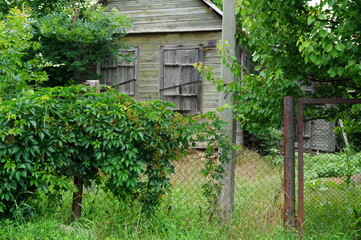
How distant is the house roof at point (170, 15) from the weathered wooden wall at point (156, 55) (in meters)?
0.21

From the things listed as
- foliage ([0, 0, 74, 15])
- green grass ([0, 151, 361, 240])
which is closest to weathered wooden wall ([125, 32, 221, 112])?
foliage ([0, 0, 74, 15])

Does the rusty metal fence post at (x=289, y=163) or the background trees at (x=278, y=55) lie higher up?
the background trees at (x=278, y=55)

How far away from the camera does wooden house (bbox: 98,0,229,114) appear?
13.2 meters

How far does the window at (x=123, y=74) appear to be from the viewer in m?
14.0

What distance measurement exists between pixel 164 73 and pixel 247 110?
849cm

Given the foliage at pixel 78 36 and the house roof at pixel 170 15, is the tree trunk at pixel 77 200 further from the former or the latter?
the house roof at pixel 170 15

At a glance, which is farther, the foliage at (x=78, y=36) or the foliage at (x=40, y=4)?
the foliage at (x=40, y=4)

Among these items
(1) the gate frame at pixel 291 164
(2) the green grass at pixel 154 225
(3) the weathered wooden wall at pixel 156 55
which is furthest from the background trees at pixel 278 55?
(3) the weathered wooden wall at pixel 156 55

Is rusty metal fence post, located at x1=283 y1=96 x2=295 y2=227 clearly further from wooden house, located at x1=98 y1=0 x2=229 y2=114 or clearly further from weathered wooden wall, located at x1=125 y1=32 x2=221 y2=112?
weathered wooden wall, located at x1=125 y1=32 x2=221 y2=112

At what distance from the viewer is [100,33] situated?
1286cm

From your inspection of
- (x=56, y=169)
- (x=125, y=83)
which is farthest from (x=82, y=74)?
(x=56, y=169)

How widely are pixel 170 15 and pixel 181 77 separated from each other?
2.10 metres

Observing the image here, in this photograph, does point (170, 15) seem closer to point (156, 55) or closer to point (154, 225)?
point (156, 55)

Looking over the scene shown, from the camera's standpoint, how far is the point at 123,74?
46.4 ft
